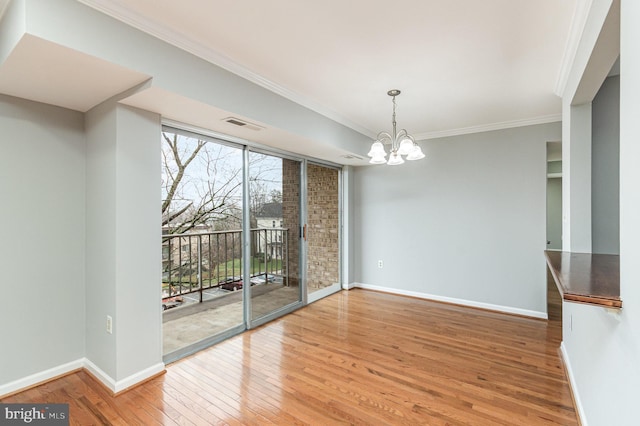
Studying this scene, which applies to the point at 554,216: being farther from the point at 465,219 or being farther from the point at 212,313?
the point at 212,313

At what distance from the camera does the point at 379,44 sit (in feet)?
7.35

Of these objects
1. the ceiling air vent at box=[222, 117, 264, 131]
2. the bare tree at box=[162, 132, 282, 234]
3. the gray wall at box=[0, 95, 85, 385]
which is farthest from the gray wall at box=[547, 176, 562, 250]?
the gray wall at box=[0, 95, 85, 385]

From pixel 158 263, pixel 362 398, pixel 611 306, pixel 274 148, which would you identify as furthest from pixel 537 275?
pixel 158 263

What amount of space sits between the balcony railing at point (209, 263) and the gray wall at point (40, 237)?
2.65 ft

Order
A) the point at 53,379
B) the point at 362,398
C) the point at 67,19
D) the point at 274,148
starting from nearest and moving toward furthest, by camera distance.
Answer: the point at 67,19, the point at 362,398, the point at 53,379, the point at 274,148

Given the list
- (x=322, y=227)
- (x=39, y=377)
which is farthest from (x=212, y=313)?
(x=322, y=227)

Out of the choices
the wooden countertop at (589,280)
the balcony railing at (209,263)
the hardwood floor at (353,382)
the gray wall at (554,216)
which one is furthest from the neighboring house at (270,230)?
the gray wall at (554,216)

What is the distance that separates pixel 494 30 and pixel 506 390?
2.63 meters

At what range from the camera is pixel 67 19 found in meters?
1.64

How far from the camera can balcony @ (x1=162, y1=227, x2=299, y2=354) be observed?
3.27m

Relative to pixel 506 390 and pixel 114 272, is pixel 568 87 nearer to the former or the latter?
pixel 506 390

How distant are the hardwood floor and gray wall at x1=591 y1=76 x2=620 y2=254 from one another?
121cm

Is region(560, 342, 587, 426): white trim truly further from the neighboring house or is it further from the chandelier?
the neighboring house

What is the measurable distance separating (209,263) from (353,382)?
2143mm
